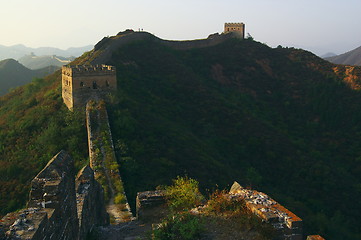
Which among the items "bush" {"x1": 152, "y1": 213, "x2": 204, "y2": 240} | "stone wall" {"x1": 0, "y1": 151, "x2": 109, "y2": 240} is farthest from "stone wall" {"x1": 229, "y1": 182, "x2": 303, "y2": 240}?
"stone wall" {"x1": 0, "y1": 151, "x2": 109, "y2": 240}

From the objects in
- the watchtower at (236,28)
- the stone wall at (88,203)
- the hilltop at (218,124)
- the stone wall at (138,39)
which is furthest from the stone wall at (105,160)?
the watchtower at (236,28)

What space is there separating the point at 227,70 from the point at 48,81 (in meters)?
30.6

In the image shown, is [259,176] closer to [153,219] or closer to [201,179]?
[201,179]

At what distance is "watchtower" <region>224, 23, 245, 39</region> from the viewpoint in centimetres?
6562

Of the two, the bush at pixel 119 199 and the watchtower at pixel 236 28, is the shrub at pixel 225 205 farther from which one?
the watchtower at pixel 236 28

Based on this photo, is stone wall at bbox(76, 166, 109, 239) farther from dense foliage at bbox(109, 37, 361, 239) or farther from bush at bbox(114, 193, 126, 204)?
dense foliage at bbox(109, 37, 361, 239)

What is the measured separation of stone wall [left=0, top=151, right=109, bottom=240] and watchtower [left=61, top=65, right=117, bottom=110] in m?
16.6

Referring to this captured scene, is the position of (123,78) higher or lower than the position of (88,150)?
higher

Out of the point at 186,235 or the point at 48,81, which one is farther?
the point at 48,81

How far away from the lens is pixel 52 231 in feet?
19.7

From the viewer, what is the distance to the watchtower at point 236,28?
2583 inches

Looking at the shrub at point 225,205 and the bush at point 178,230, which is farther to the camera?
the shrub at point 225,205

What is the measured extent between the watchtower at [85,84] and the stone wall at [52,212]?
16618mm

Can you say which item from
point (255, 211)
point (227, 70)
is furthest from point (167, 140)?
point (227, 70)
